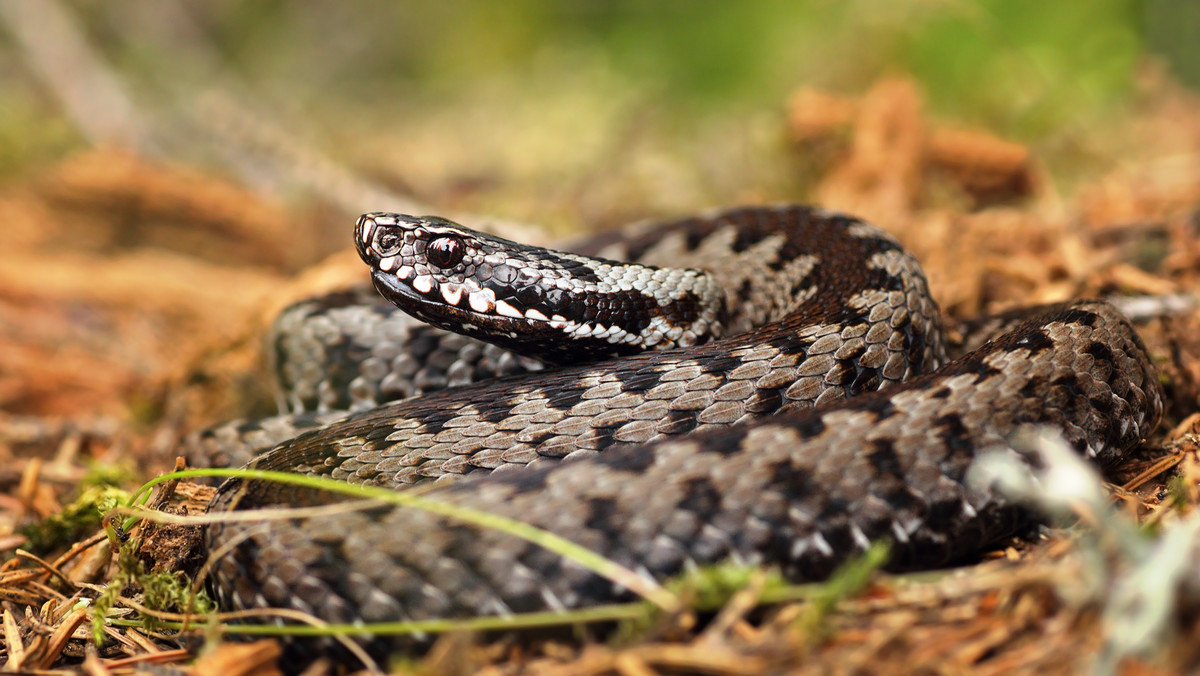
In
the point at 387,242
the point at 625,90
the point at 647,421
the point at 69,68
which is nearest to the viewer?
the point at 647,421

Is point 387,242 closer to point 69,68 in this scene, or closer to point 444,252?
point 444,252

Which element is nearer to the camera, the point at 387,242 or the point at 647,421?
the point at 647,421

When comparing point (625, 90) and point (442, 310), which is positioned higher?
point (625, 90)

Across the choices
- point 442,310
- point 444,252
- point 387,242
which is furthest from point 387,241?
point 442,310

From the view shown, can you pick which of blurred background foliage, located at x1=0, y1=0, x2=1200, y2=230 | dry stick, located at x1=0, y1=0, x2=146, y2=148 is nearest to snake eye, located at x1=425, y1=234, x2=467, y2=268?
blurred background foliage, located at x1=0, y1=0, x2=1200, y2=230

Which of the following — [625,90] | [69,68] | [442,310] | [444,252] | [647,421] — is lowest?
[647,421]

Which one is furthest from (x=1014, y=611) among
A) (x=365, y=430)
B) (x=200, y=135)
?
(x=200, y=135)

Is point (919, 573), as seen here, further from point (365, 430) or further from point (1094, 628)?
point (365, 430)
